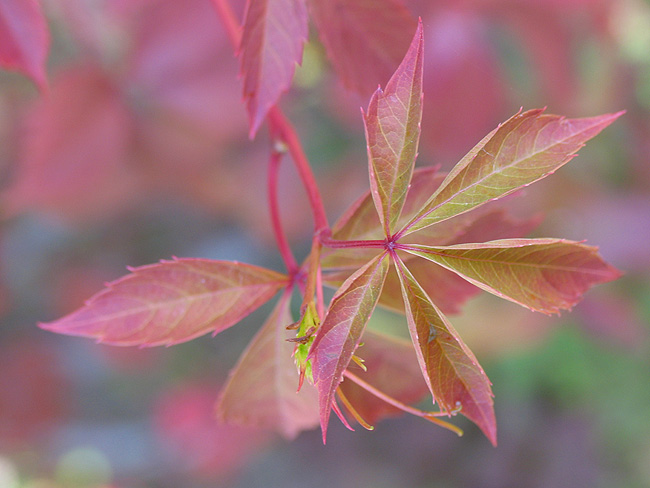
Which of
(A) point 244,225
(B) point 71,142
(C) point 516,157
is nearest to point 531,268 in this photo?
(C) point 516,157

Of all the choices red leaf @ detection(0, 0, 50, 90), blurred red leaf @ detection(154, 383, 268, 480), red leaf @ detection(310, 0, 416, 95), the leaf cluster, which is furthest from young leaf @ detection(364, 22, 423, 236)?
blurred red leaf @ detection(154, 383, 268, 480)

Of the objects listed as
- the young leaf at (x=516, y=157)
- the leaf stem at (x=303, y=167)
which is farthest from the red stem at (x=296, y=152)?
the young leaf at (x=516, y=157)

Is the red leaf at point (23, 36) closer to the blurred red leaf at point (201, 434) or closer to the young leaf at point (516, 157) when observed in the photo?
the young leaf at point (516, 157)

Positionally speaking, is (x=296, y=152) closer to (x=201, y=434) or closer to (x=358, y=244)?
(x=358, y=244)

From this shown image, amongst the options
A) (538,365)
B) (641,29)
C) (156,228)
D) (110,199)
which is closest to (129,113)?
(110,199)

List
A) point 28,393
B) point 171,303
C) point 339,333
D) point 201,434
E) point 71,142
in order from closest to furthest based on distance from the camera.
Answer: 1. point 339,333
2. point 171,303
3. point 71,142
4. point 28,393
5. point 201,434

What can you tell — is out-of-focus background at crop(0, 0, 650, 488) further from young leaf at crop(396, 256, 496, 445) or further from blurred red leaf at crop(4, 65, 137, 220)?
young leaf at crop(396, 256, 496, 445)

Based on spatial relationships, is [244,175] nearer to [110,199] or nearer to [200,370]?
[110,199]

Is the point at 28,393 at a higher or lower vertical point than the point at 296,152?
higher
